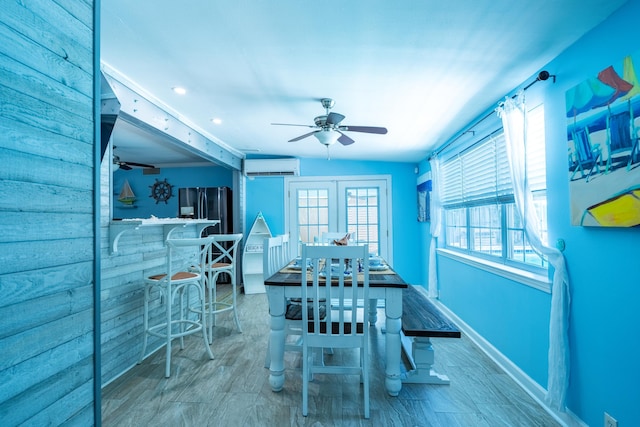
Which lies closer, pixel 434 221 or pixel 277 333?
pixel 277 333

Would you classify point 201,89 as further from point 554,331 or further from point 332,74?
point 554,331

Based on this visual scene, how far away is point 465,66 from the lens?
202 centimetres

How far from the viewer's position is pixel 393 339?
80.6 inches

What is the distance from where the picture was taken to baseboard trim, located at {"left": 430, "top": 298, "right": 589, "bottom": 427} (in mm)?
1735

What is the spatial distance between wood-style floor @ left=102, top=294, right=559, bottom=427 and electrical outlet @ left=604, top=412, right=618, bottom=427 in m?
0.34

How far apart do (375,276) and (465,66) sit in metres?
1.62

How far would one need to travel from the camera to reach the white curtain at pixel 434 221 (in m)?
3.98

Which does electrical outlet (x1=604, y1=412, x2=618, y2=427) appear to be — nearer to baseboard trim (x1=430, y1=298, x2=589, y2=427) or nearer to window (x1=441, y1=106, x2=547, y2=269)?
baseboard trim (x1=430, y1=298, x2=589, y2=427)

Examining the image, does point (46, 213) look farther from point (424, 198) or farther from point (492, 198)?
point (424, 198)

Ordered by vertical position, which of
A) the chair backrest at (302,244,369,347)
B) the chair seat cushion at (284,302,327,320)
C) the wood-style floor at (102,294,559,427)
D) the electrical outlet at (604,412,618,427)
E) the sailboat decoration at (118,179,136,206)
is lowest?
the wood-style floor at (102,294,559,427)

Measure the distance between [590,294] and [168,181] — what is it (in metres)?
6.55

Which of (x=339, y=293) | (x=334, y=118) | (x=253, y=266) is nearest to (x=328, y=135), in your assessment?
(x=334, y=118)

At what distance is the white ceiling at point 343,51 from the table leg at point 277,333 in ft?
5.44

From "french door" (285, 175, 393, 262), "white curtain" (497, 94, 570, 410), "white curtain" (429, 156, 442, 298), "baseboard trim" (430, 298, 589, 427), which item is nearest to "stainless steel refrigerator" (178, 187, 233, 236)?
"french door" (285, 175, 393, 262)
